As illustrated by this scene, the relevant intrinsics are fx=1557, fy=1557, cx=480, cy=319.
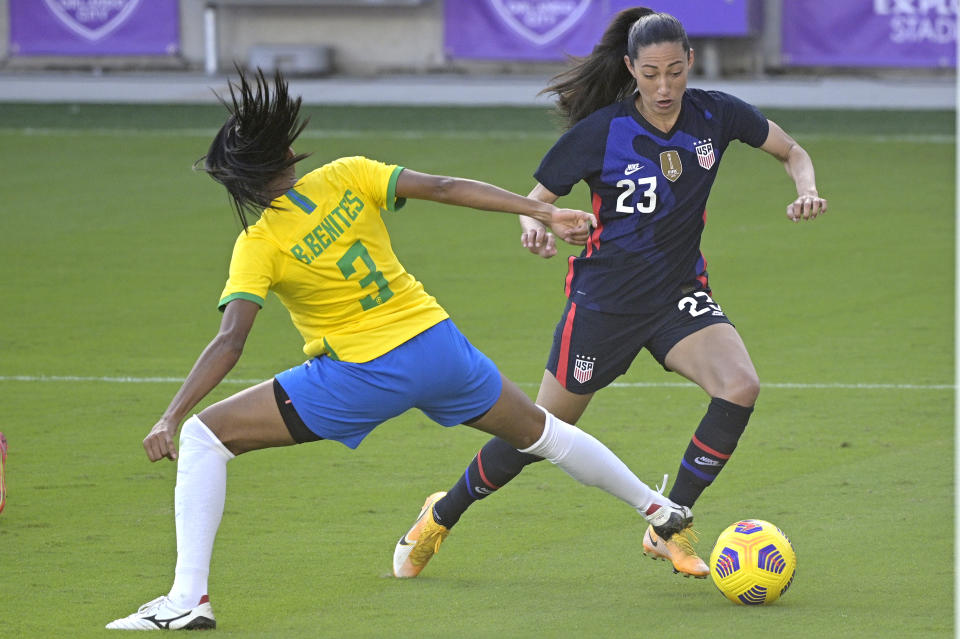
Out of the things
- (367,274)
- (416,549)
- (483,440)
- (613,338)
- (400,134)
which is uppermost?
(367,274)

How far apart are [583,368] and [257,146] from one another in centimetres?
163

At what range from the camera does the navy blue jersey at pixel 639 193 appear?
5844 millimetres

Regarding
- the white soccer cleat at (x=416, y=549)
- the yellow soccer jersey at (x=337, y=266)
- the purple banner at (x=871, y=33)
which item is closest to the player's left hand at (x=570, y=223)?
the yellow soccer jersey at (x=337, y=266)

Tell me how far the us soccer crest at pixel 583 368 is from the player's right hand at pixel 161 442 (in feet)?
5.71

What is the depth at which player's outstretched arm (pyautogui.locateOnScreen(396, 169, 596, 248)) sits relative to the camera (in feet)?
16.3

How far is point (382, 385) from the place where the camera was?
5023 millimetres

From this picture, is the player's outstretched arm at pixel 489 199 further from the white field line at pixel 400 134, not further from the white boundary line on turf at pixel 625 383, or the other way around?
the white field line at pixel 400 134

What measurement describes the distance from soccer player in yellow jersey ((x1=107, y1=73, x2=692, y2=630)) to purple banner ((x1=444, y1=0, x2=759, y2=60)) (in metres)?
20.2

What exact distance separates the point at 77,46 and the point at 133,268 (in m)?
A: 16.8

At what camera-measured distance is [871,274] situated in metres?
12.6

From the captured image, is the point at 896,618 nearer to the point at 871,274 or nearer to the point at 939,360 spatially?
the point at 939,360

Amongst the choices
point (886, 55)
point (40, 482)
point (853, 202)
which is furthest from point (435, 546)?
point (886, 55)

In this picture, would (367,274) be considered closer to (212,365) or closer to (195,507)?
(212,365)

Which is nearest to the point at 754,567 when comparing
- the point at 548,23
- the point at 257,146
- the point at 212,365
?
the point at 212,365
